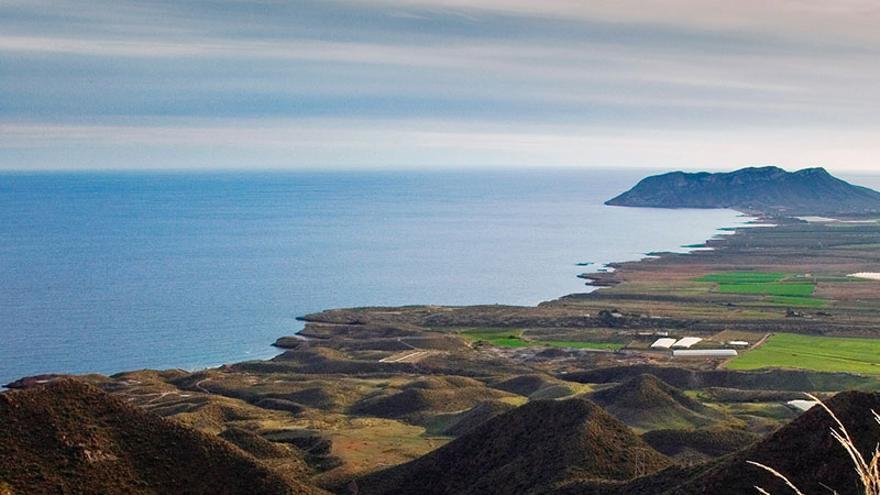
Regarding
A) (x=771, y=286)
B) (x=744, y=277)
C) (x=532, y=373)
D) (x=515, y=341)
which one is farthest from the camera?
(x=744, y=277)

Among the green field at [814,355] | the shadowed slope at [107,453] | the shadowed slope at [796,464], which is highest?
the shadowed slope at [796,464]

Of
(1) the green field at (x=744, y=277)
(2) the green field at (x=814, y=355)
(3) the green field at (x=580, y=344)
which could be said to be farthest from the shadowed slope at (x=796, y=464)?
(1) the green field at (x=744, y=277)

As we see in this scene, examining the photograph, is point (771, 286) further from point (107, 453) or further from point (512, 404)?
point (107, 453)

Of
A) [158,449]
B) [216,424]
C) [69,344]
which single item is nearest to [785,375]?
[216,424]

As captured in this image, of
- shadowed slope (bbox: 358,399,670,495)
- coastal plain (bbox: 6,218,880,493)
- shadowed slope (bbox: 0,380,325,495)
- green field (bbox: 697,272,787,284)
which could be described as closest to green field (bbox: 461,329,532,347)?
coastal plain (bbox: 6,218,880,493)

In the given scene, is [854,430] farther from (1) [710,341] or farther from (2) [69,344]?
(2) [69,344]

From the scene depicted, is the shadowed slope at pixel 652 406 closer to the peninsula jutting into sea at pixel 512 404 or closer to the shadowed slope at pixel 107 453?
the peninsula jutting into sea at pixel 512 404

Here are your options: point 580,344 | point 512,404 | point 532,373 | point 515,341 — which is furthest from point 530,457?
point 515,341
